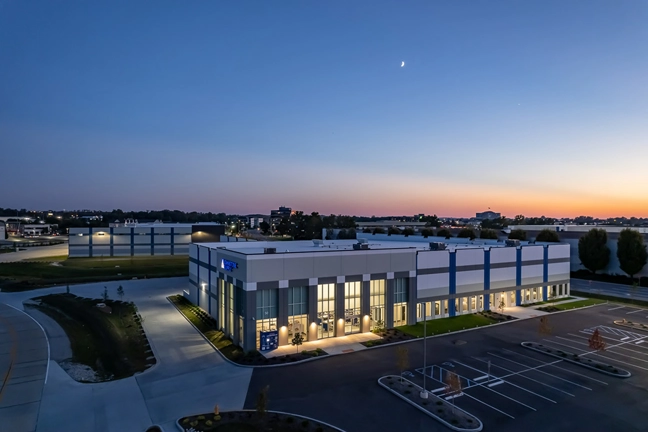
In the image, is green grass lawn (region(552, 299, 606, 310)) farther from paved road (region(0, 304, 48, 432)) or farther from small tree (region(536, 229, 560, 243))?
paved road (region(0, 304, 48, 432))

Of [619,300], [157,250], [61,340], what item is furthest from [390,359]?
[157,250]

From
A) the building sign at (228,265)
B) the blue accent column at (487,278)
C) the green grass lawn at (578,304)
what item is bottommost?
the green grass lawn at (578,304)

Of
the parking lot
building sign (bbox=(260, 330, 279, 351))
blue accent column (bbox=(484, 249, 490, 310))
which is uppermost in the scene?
blue accent column (bbox=(484, 249, 490, 310))

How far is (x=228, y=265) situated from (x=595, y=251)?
68106mm

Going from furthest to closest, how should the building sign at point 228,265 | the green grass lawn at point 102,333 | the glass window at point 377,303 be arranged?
the glass window at point 377,303 < the building sign at point 228,265 < the green grass lawn at point 102,333

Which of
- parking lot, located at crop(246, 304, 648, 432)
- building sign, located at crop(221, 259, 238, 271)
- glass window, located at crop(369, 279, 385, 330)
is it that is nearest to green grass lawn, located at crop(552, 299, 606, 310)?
parking lot, located at crop(246, 304, 648, 432)

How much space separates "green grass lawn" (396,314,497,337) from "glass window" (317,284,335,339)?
24.6 ft

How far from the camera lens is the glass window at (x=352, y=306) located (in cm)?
3666

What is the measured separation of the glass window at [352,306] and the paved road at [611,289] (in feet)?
142

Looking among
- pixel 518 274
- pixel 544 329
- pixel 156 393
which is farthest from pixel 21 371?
pixel 518 274

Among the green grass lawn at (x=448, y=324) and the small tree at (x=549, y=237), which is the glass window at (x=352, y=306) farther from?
the small tree at (x=549, y=237)

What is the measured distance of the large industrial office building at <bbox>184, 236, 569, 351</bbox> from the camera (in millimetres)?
33094

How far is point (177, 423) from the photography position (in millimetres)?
20359

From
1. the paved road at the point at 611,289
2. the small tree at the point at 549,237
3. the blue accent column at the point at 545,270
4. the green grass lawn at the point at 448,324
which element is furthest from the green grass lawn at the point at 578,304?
the small tree at the point at 549,237
